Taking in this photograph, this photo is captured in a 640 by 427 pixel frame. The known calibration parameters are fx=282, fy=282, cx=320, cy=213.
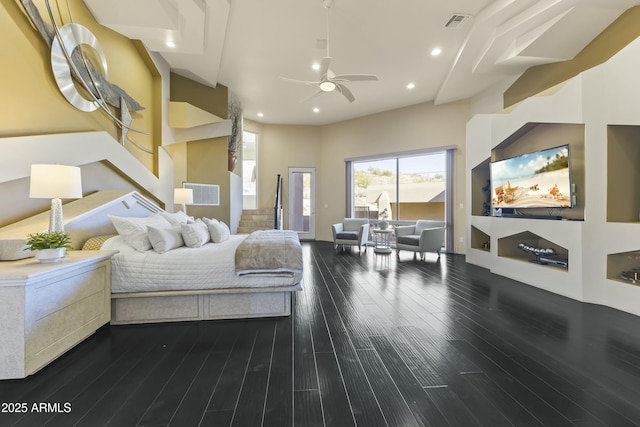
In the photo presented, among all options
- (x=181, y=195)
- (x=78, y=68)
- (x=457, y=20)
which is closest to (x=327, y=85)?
(x=457, y=20)

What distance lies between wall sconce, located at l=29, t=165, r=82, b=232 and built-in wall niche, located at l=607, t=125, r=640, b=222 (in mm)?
5434

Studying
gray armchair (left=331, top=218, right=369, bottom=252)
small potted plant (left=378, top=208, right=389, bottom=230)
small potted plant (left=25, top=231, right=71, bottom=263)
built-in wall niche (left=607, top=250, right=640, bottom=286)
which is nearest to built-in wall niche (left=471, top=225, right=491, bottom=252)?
small potted plant (left=378, top=208, right=389, bottom=230)

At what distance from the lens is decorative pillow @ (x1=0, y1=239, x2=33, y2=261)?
6.86ft

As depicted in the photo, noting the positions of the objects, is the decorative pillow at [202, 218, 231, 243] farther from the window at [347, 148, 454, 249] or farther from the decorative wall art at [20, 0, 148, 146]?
the window at [347, 148, 454, 249]

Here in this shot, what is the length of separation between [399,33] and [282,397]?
189 inches

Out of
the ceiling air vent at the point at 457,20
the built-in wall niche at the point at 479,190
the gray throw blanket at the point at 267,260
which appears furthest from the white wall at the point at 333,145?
the gray throw blanket at the point at 267,260

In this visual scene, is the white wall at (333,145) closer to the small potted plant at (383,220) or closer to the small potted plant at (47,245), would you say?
the small potted plant at (383,220)

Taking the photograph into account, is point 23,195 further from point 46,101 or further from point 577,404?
point 577,404

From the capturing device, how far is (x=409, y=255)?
662 cm

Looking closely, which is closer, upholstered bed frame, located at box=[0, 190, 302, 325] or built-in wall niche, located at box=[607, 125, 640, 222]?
upholstered bed frame, located at box=[0, 190, 302, 325]

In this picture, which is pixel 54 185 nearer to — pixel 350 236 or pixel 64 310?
pixel 64 310

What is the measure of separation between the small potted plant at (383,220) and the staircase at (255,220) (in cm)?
288

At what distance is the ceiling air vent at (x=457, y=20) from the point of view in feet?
12.4

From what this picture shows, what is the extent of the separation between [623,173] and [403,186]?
4803 mm
